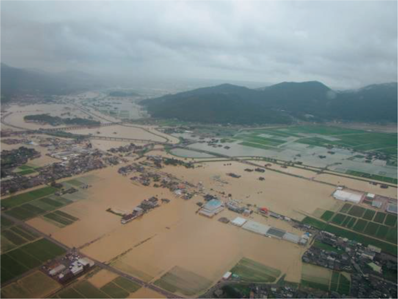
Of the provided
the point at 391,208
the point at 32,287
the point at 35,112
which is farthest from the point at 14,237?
the point at 35,112

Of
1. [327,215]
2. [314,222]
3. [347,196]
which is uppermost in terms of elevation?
[347,196]

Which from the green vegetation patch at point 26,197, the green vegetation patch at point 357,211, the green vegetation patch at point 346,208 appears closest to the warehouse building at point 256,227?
the green vegetation patch at point 346,208

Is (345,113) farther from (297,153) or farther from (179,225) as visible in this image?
(179,225)

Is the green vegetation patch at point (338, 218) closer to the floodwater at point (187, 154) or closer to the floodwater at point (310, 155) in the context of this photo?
the floodwater at point (310, 155)

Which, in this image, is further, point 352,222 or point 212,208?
point 212,208

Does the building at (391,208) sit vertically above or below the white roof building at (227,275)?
above

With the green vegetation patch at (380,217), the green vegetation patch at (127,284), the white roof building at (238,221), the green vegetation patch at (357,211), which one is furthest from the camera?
the green vegetation patch at (357,211)

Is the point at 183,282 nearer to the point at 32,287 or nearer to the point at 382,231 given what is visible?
the point at 32,287
